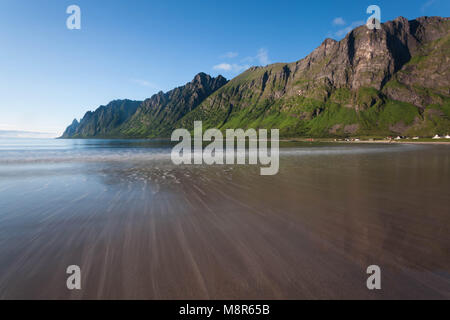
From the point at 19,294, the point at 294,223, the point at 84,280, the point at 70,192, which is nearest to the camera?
the point at 19,294

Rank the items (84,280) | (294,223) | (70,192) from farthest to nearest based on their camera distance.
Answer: (70,192) → (294,223) → (84,280)

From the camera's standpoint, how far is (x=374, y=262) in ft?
19.4

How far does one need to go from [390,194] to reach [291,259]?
10834 mm

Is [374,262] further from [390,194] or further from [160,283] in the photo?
[390,194]

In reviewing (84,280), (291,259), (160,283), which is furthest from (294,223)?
(84,280)

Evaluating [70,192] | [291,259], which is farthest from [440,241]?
[70,192]

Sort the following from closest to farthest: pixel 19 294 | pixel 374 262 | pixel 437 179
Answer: pixel 19 294, pixel 374 262, pixel 437 179

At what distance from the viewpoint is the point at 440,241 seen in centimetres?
702

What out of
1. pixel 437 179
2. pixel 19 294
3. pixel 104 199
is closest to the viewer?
pixel 19 294

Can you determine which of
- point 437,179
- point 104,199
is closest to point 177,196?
point 104,199

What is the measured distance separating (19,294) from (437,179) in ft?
82.5

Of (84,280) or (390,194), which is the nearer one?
(84,280)
